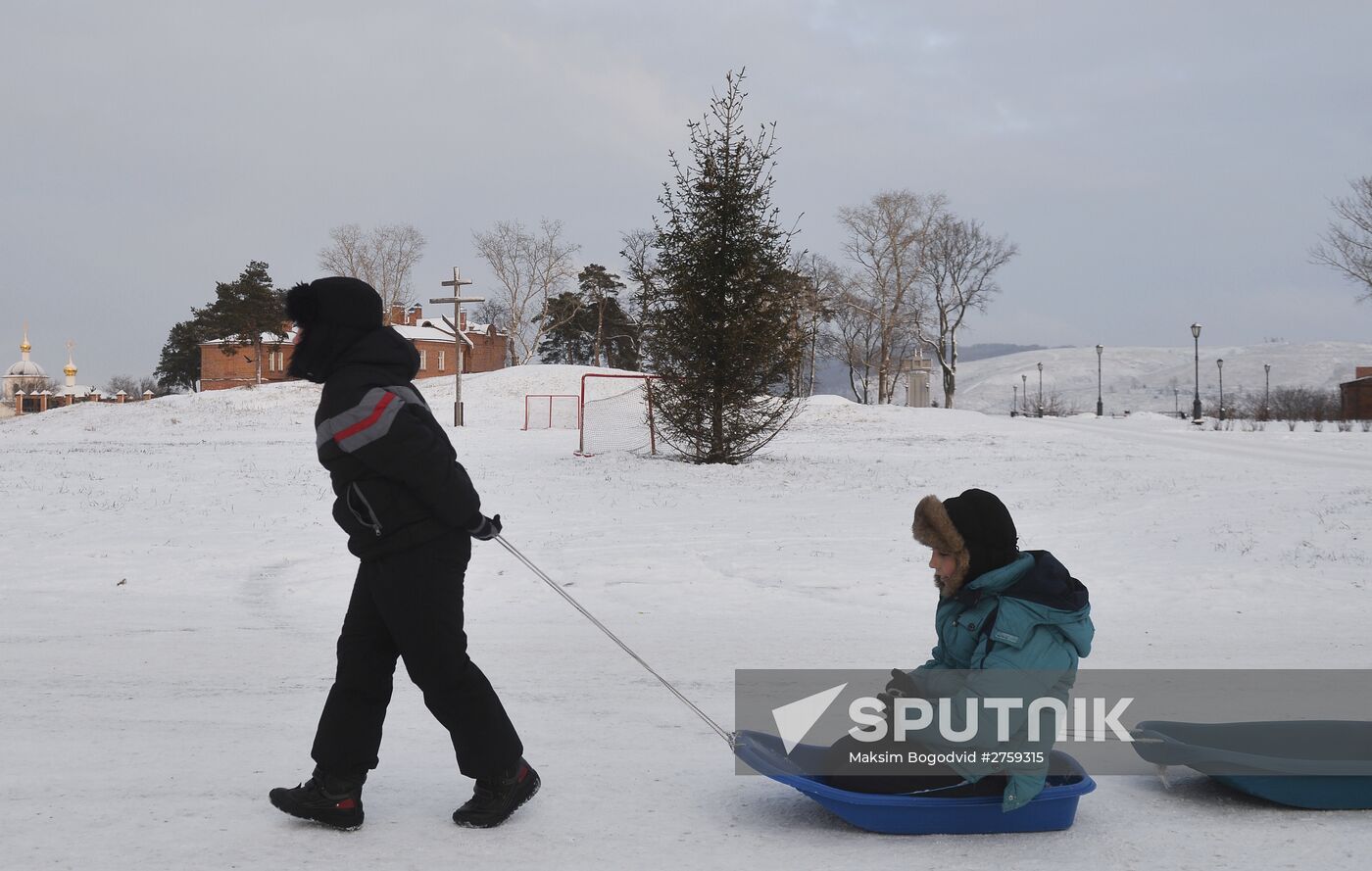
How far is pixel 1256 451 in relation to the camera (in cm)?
2433

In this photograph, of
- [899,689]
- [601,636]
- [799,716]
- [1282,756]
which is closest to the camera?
[899,689]

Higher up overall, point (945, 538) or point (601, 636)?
point (945, 538)

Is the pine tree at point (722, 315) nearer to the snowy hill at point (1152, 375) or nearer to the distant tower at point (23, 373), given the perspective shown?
the snowy hill at point (1152, 375)

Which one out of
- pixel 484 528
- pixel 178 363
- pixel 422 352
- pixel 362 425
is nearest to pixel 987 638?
pixel 484 528

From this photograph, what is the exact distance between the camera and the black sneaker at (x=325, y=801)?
386 centimetres

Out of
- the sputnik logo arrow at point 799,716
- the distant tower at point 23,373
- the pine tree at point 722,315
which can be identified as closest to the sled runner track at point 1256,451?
the pine tree at point 722,315

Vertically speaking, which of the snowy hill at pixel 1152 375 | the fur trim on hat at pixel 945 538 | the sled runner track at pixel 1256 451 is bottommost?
the sled runner track at pixel 1256 451

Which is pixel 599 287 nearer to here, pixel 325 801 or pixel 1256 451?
pixel 1256 451

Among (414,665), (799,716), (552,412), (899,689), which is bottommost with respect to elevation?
(799,716)

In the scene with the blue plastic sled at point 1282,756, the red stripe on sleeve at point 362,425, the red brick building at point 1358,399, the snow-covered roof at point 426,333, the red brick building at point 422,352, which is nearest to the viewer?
the red stripe on sleeve at point 362,425

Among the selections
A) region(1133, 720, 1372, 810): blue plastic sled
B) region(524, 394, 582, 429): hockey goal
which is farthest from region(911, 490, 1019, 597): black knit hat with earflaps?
region(524, 394, 582, 429): hockey goal

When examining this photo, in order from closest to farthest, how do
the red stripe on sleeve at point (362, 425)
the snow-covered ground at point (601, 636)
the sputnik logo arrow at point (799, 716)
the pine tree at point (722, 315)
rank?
the red stripe on sleeve at point (362, 425) → the snow-covered ground at point (601, 636) → the sputnik logo arrow at point (799, 716) → the pine tree at point (722, 315)

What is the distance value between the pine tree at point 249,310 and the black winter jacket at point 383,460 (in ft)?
214

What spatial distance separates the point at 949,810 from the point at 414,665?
6.27 ft
